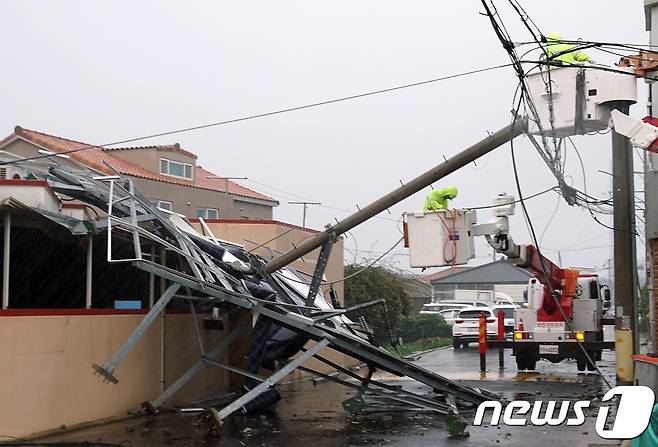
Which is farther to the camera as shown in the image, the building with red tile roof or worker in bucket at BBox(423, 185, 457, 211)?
the building with red tile roof

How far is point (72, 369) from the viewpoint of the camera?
13289mm

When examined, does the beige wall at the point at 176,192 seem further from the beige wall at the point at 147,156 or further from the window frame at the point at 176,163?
the window frame at the point at 176,163

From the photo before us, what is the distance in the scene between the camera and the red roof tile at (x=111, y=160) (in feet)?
110

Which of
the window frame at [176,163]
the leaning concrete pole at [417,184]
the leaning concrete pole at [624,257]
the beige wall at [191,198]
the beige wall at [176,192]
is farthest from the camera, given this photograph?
the window frame at [176,163]

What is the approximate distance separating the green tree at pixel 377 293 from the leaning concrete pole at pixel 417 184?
→ 18825 mm

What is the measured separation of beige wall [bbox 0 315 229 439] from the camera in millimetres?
12141

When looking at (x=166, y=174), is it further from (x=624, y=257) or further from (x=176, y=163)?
(x=624, y=257)

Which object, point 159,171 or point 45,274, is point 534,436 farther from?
point 159,171

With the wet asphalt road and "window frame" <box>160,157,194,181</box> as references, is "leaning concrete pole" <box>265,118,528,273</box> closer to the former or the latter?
the wet asphalt road

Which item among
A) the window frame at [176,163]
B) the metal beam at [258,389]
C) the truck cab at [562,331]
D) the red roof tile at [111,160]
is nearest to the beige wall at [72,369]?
the metal beam at [258,389]

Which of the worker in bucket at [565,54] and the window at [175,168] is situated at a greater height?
the window at [175,168]

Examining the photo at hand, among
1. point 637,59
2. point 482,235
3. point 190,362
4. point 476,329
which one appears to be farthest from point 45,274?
point 476,329

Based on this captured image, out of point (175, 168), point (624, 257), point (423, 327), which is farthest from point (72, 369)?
point (423, 327)

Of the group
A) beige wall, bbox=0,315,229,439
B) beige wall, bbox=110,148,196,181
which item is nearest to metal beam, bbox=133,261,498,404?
Answer: beige wall, bbox=0,315,229,439
